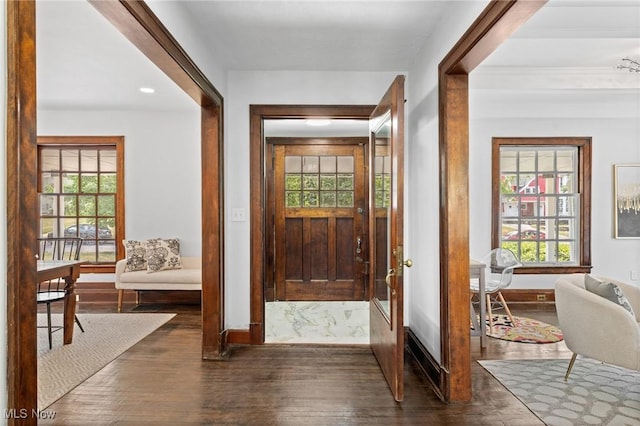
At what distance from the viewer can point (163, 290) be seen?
5047 millimetres

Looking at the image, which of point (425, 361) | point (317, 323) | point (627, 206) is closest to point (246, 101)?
point (317, 323)

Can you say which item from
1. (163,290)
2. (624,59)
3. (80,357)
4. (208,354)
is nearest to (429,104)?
(624,59)

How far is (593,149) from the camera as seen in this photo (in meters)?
5.01

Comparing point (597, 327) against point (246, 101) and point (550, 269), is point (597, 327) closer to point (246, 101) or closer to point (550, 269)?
point (550, 269)

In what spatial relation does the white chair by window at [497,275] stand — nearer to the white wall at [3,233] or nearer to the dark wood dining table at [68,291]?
the white wall at [3,233]

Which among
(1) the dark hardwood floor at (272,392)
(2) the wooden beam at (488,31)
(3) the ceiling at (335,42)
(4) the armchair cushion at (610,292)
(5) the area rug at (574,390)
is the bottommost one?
(5) the area rug at (574,390)

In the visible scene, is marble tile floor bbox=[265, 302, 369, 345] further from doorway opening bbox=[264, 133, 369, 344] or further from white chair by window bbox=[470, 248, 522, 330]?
white chair by window bbox=[470, 248, 522, 330]

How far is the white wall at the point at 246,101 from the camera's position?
363 centimetres

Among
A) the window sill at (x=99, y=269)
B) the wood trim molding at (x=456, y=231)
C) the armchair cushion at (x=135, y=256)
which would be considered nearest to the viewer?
the wood trim molding at (x=456, y=231)

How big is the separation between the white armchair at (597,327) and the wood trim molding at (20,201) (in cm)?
302

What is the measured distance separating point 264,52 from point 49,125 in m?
3.67

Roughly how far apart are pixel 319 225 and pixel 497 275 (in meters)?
2.31

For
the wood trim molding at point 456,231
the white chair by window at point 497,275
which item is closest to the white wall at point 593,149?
the white chair by window at point 497,275

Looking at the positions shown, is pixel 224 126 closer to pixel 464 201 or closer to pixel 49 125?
pixel 464 201
